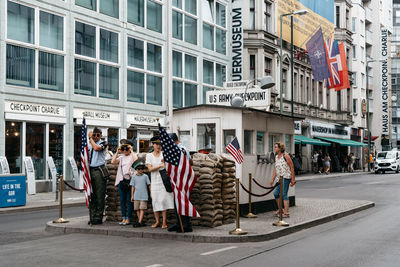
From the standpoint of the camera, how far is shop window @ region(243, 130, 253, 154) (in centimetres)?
1359

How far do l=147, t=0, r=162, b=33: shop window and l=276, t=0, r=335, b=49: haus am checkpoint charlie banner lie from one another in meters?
10.3

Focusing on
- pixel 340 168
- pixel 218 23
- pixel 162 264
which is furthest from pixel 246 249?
pixel 340 168

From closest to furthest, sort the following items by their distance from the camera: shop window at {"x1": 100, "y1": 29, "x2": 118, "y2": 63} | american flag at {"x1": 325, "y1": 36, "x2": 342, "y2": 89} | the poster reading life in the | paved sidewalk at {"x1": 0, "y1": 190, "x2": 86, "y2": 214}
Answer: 1. paved sidewalk at {"x1": 0, "y1": 190, "x2": 86, "y2": 214}
2. the poster reading life in the
3. shop window at {"x1": 100, "y1": 29, "x2": 118, "y2": 63}
4. american flag at {"x1": 325, "y1": 36, "x2": 342, "y2": 89}

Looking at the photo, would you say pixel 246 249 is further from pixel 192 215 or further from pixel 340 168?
pixel 340 168

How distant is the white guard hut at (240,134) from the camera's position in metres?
13.3

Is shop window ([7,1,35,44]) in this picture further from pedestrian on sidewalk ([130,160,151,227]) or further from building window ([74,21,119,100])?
pedestrian on sidewalk ([130,160,151,227])

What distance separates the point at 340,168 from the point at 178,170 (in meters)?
42.8

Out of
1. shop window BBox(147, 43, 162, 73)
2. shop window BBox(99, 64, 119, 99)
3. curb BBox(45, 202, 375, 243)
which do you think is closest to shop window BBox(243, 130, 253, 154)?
curb BBox(45, 202, 375, 243)

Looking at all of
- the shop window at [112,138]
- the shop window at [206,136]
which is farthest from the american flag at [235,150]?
the shop window at [112,138]

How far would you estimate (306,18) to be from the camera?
138 ft

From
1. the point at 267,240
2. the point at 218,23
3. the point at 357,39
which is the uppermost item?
the point at 357,39

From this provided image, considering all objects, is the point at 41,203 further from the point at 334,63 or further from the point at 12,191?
the point at 334,63

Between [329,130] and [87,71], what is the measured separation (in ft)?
101

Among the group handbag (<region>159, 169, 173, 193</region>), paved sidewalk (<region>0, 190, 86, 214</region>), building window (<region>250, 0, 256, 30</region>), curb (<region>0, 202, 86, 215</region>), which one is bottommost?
curb (<region>0, 202, 86, 215</region>)
